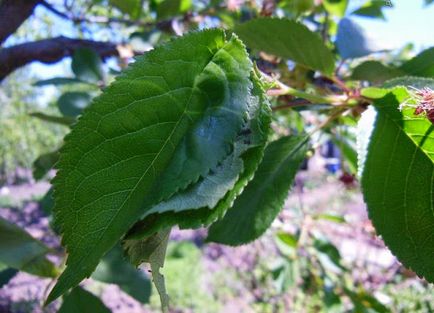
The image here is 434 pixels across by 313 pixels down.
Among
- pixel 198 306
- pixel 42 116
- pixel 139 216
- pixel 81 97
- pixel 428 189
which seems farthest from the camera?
pixel 198 306

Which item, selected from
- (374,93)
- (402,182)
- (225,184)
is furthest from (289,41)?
(225,184)

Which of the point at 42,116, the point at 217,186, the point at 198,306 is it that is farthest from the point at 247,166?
the point at 198,306

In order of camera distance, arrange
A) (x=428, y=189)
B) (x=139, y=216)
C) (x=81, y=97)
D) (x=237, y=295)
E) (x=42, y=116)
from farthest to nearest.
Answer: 1. (x=237, y=295)
2. (x=81, y=97)
3. (x=42, y=116)
4. (x=428, y=189)
5. (x=139, y=216)

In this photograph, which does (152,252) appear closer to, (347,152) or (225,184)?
(225,184)

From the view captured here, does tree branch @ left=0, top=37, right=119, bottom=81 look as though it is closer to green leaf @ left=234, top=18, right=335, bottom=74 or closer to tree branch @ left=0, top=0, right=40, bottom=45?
tree branch @ left=0, top=0, right=40, bottom=45

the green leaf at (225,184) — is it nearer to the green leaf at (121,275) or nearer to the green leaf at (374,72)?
the green leaf at (374,72)

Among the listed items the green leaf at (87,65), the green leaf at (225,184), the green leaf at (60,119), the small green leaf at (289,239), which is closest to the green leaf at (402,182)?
the green leaf at (225,184)

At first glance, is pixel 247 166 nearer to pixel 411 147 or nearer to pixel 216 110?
pixel 216 110
